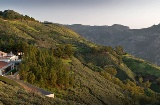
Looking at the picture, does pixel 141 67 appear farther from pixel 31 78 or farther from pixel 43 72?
pixel 31 78

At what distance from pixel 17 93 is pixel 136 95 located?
177 ft

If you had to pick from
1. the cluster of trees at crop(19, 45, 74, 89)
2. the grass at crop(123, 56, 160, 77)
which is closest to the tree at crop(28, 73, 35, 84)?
the cluster of trees at crop(19, 45, 74, 89)

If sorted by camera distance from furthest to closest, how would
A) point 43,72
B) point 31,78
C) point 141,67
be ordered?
point 141,67
point 43,72
point 31,78

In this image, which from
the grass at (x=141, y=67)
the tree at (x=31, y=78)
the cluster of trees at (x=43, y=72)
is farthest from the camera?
the grass at (x=141, y=67)

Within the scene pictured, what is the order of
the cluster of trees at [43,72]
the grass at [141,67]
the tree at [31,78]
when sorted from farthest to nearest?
1. the grass at [141,67]
2. the cluster of trees at [43,72]
3. the tree at [31,78]

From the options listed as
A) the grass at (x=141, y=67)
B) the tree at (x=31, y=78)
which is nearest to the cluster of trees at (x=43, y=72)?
the tree at (x=31, y=78)

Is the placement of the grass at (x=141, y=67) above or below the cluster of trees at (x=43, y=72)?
below

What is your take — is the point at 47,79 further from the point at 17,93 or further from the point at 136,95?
the point at 136,95

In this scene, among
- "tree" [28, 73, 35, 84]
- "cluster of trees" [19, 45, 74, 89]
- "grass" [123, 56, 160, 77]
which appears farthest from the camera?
"grass" [123, 56, 160, 77]

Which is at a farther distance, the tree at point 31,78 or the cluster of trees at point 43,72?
the cluster of trees at point 43,72

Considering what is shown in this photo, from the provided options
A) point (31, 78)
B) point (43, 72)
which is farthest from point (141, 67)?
point (31, 78)

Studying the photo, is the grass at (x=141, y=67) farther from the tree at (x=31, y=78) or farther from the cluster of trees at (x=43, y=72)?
the tree at (x=31, y=78)

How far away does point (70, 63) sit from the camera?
255 feet

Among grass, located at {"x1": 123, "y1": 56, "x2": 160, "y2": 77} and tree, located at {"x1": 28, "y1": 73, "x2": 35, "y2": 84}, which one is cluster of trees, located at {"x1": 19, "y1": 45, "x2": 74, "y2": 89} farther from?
grass, located at {"x1": 123, "y1": 56, "x2": 160, "y2": 77}
